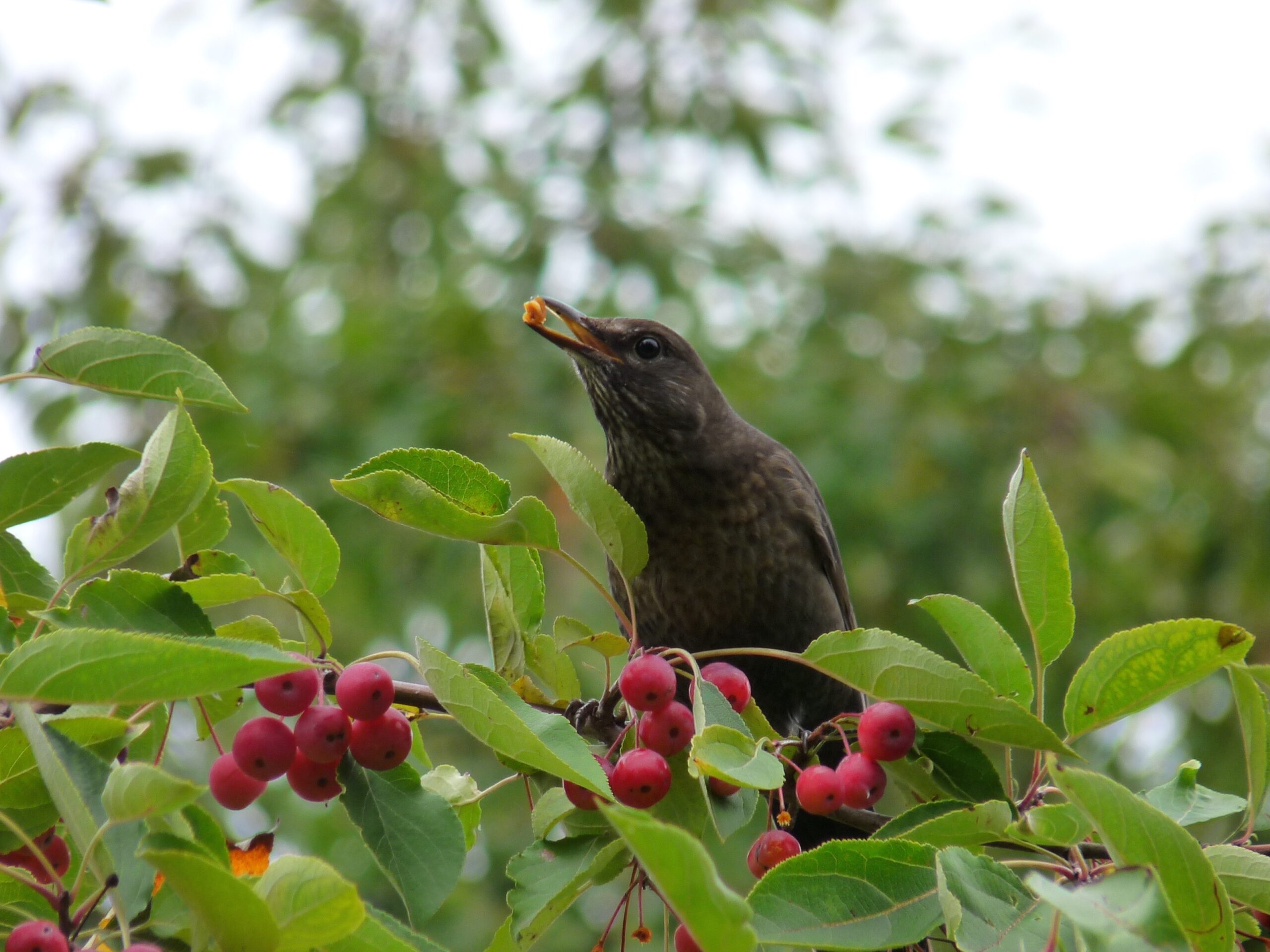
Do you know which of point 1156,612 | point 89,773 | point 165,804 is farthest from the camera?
point 1156,612

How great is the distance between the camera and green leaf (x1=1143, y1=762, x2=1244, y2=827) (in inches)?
70.8

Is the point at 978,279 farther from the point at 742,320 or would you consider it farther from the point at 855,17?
the point at 855,17

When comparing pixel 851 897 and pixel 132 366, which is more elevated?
pixel 132 366

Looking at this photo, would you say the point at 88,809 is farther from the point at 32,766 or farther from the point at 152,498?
the point at 152,498

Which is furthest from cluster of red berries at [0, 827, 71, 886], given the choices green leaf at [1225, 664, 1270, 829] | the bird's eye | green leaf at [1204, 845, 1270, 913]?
the bird's eye

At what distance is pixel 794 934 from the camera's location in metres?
1.41

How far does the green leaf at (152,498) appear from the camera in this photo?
1.62m

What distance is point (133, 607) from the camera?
1.57 m

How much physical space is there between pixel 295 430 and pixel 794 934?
5951 millimetres

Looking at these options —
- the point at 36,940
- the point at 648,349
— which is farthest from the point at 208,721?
the point at 648,349

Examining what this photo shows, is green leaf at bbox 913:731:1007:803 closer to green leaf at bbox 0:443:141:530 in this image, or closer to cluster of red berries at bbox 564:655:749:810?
cluster of red berries at bbox 564:655:749:810

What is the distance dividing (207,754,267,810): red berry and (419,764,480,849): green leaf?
0.28 meters

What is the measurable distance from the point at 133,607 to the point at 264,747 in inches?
9.8

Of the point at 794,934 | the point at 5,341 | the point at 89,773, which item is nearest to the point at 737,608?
the point at 794,934
